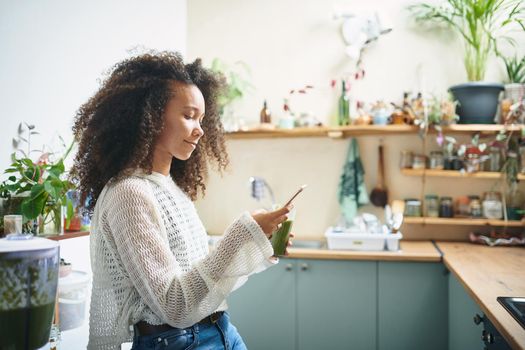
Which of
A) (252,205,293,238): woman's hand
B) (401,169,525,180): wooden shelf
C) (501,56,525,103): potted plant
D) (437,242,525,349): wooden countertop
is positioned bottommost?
(437,242,525,349): wooden countertop

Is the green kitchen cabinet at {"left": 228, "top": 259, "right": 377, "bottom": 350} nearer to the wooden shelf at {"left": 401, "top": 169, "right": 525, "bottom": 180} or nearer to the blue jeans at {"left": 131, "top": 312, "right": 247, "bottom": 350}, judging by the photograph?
the wooden shelf at {"left": 401, "top": 169, "right": 525, "bottom": 180}

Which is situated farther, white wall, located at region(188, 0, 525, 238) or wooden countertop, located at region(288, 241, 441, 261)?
white wall, located at region(188, 0, 525, 238)

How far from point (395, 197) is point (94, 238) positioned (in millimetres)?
2433

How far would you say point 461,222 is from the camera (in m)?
2.89

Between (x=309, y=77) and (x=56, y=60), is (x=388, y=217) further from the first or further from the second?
(x=56, y=60)

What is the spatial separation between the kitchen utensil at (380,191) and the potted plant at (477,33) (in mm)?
567

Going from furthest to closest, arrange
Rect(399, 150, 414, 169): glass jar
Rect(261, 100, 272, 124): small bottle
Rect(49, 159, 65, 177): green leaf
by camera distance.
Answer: Rect(261, 100, 272, 124): small bottle
Rect(399, 150, 414, 169): glass jar
Rect(49, 159, 65, 177): green leaf

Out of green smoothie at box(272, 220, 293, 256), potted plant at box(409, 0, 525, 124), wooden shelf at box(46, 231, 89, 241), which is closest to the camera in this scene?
green smoothie at box(272, 220, 293, 256)

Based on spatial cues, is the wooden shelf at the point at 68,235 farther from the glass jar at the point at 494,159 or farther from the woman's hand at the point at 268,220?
the glass jar at the point at 494,159

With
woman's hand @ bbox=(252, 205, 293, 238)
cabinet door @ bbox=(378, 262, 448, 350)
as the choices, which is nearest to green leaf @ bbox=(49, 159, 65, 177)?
woman's hand @ bbox=(252, 205, 293, 238)

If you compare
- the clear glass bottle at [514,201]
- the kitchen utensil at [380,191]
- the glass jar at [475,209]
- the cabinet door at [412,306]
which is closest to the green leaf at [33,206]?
the cabinet door at [412,306]

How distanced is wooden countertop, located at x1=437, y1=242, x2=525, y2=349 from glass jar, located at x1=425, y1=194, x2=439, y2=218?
0.20 m

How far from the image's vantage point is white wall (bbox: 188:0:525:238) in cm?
313

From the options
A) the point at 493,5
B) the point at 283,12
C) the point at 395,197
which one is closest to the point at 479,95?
the point at 493,5
